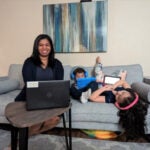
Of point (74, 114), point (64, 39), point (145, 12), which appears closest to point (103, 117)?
point (74, 114)

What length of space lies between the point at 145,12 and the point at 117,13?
14.7 inches

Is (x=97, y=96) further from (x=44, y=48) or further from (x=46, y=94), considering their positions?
(x=46, y=94)

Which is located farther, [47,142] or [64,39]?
[64,39]

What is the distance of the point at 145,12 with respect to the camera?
2.72 meters

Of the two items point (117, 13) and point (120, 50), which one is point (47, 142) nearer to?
point (120, 50)

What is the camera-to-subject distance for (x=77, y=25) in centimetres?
289

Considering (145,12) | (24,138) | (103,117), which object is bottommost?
(103,117)

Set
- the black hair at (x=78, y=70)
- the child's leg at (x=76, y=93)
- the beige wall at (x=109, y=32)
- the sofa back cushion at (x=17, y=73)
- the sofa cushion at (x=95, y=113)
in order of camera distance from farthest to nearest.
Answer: the sofa back cushion at (x=17, y=73) → the beige wall at (x=109, y=32) → the black hair at (x=78, y=70) → the child's leg at (x=76, y=93) → the sofa cushion at (x=95, y=113)

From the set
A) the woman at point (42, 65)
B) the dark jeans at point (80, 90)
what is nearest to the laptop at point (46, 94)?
the woman at point (42, 65)

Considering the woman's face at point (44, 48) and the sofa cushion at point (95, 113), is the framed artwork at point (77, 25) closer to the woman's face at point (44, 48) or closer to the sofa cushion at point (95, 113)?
the woman's face at point (44, 48)

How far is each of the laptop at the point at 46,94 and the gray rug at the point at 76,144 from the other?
2.50 feet

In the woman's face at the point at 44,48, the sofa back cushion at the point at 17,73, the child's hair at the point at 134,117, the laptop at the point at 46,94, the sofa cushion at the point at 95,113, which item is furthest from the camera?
the sofa back cushion at the point at 17,73

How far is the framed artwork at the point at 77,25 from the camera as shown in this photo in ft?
9.25

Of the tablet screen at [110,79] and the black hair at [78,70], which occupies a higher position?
the black hair at [78,70]
